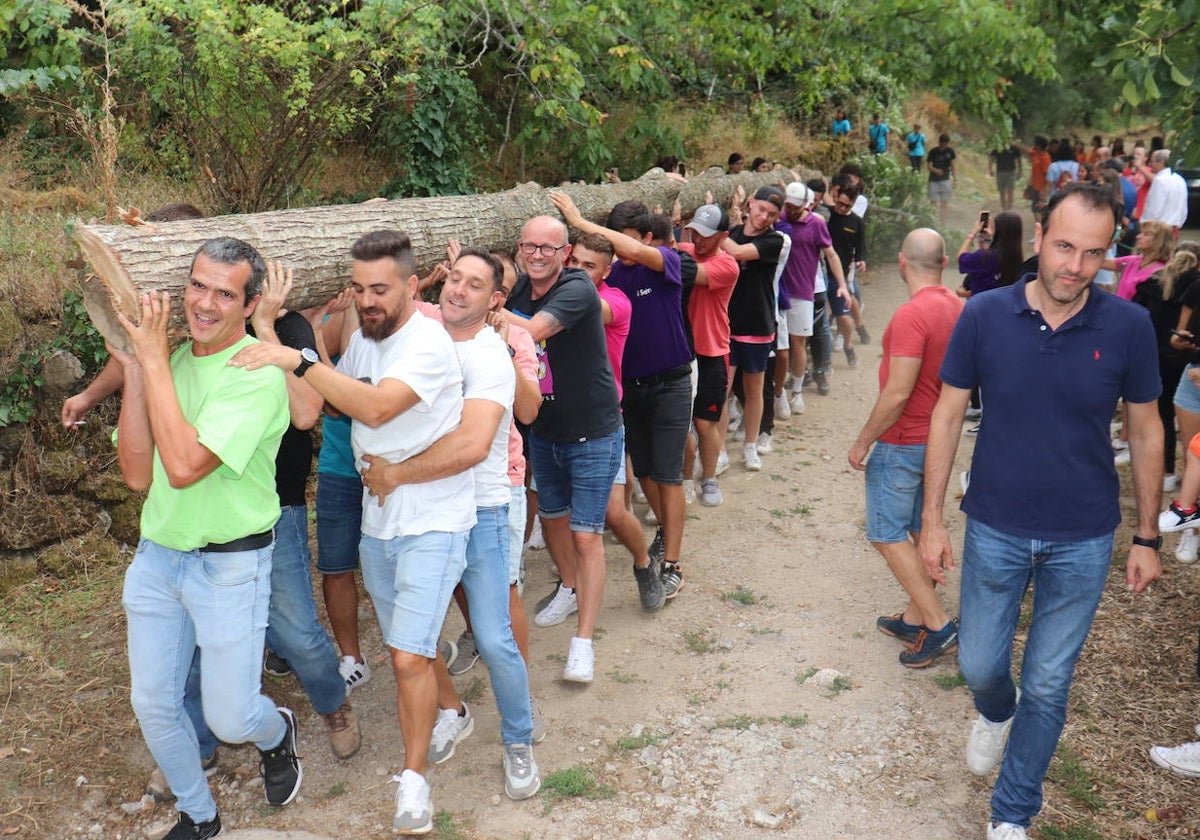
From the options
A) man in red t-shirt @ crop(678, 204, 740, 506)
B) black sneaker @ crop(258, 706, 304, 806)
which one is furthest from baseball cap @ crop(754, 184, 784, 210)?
black sneaker @ crop(258, 706, 304, 806)

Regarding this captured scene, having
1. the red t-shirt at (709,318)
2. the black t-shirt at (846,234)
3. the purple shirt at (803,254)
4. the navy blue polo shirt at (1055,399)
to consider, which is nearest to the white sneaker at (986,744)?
the navy blue polo shirt at (1055,399)

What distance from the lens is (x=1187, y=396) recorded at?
643 cm

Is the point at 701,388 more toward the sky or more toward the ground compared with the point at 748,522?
more toward the sky

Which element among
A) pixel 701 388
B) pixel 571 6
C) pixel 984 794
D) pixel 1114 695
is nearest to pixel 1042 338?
pixel 984 794

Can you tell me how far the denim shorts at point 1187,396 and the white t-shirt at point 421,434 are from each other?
485cm

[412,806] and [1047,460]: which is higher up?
[1047,460]

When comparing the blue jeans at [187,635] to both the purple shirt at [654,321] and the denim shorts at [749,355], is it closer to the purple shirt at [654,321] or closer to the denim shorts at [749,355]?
the purple shirt at [654,321]

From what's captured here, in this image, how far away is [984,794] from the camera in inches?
161

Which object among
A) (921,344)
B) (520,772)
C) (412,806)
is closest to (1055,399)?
(921,344)

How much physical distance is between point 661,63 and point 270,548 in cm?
1108

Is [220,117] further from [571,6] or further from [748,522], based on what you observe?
[748,522]

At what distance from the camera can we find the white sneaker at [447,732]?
4348 mm

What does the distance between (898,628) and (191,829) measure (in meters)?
3.47

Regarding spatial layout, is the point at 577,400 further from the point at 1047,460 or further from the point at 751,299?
the point at 751,299
